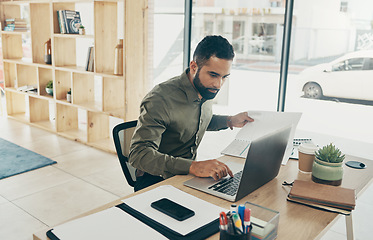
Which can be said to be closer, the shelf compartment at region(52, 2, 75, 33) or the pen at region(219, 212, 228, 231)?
the pen at region(219, 212, 228, 231)

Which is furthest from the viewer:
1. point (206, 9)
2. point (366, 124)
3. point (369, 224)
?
point (206, 9)

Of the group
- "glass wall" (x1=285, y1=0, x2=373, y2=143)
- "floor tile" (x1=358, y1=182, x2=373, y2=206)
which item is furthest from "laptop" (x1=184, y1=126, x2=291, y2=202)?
"glass wall" (x1=285, y1=0, x2=373, y2=143)

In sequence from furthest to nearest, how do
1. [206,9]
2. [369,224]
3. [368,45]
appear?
[206,9] → [368,45] → [369,224]

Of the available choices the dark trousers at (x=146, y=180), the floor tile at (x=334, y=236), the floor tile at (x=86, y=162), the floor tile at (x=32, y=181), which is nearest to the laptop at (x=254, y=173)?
the dark trousers at (x=146, y=180)

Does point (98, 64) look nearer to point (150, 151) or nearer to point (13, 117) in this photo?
point (13, 117)

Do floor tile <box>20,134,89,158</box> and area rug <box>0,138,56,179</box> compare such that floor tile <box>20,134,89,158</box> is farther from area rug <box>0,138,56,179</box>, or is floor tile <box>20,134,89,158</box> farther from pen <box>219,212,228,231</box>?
pen <box>219,212,228,231</box>

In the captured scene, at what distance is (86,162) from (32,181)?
2.10 feet

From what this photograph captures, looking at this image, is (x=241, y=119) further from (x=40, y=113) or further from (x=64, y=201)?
(x=40, y=113)

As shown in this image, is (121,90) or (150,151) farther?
(121,90)

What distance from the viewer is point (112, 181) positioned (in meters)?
3.51

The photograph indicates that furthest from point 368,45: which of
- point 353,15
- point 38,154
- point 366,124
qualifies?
point 38,154

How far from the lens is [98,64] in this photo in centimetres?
418

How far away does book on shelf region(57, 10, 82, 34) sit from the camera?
448 cm

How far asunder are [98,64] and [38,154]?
48.1 inches
